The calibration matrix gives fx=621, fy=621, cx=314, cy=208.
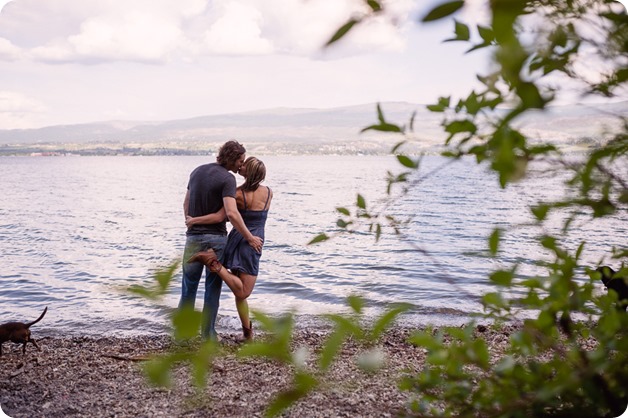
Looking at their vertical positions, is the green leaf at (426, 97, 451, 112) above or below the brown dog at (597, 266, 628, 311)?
above

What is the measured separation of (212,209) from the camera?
7.07m

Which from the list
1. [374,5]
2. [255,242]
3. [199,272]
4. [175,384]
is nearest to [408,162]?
[374,5]

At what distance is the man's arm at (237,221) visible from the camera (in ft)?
22.6

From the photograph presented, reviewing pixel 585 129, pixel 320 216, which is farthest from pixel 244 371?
pixel 320 216

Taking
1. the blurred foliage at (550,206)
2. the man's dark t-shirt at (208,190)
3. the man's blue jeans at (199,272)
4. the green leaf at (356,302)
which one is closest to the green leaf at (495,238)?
the blurred foliage at (550,206)

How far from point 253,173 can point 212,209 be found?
67 centimetres

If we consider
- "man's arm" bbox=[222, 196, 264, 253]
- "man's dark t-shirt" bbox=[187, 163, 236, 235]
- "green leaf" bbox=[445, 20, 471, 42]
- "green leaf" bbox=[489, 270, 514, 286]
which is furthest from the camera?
"man's dark t-shirt" bbox=[187, 163, 236, 235]

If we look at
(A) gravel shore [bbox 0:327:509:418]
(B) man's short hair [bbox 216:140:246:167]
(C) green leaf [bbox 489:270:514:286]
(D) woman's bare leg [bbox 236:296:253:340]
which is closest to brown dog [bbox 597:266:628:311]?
(C) green leaf [bbox 489:270:514:286]

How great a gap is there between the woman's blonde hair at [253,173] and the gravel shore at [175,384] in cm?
201

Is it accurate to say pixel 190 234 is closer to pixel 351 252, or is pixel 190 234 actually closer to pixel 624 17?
pixel 624 17

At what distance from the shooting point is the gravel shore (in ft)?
17.8

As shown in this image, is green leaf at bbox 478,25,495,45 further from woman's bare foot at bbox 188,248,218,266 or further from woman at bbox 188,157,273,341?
woman at bbox 188,157,273,341

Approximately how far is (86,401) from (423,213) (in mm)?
29361

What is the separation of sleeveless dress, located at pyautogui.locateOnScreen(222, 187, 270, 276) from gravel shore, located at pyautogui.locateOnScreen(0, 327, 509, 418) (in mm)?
1132
